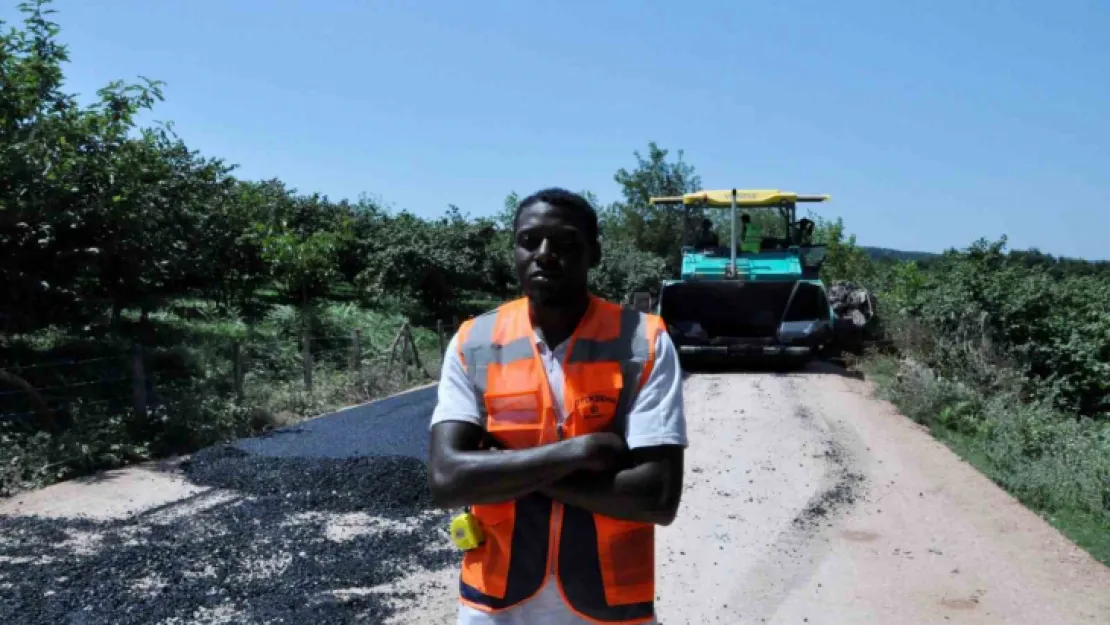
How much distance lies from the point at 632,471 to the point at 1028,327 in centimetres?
1172

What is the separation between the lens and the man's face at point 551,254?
225cm

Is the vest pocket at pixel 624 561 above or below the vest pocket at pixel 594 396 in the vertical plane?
below

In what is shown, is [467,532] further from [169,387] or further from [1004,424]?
[169,387]

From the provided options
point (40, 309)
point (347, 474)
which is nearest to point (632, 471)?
point (347, 474)

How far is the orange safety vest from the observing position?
7.03 feet

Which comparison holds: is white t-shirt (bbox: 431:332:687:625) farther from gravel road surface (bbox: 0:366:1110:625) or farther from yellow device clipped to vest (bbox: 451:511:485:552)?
gravel road surface (bbox: 0:366:1110:625)

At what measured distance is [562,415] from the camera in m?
2.20

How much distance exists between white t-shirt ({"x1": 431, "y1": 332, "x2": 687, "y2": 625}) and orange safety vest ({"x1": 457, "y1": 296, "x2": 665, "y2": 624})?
0.02 meters

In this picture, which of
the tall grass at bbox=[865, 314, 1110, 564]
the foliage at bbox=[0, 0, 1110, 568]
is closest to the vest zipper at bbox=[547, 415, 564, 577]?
the tall grass at bbox=[865, 314, 1110, 564]

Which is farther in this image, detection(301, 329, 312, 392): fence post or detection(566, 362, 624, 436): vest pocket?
detection(301, 329, 312, 392): fence post

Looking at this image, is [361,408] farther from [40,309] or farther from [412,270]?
[412,270]

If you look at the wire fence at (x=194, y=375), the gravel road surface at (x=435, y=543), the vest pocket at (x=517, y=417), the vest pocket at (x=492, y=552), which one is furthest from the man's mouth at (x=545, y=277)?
the wire fence at (x=194, y=375)

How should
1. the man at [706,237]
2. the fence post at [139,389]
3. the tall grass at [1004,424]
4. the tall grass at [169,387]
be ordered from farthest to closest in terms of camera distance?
the man at [706,237]
the fence post at [139,389]
the tall grass at [169,387]
the tall grass at [1004,424]

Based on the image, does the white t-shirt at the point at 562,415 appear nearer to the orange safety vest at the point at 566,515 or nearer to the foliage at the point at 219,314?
the orange safety vest at the point at 566,515
